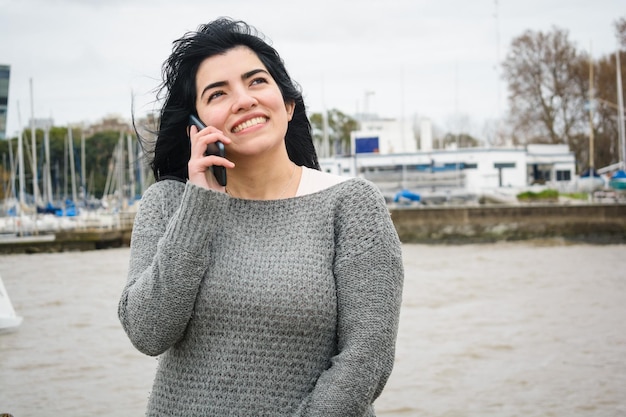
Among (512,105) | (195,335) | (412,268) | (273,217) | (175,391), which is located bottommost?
(412,268)

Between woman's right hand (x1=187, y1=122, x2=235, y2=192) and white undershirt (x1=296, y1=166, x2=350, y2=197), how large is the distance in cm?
22

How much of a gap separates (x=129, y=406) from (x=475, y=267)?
694 inches

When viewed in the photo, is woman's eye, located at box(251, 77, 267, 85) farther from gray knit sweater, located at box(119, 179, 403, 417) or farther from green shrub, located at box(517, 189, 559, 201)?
green shrub, located at box(517, 189, 559, 201)

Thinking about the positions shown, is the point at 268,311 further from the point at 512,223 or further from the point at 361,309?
the point at 512,223

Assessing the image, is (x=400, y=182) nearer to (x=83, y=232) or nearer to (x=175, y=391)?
(x=83, y=232)

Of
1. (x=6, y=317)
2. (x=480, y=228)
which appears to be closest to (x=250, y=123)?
(x=6, y=317)

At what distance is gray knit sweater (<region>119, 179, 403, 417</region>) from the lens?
A: 2.13m

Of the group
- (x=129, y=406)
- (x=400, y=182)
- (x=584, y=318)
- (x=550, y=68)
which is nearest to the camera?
(x=129, y=406)

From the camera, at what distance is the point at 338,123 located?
298ft

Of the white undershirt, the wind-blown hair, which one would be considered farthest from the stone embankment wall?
the white undershirt

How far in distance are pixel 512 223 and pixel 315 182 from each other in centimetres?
3562

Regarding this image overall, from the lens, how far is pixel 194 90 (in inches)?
93.5

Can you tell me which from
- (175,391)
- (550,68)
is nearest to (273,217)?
(175,391)

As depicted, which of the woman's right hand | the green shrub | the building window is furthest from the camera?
the building window
